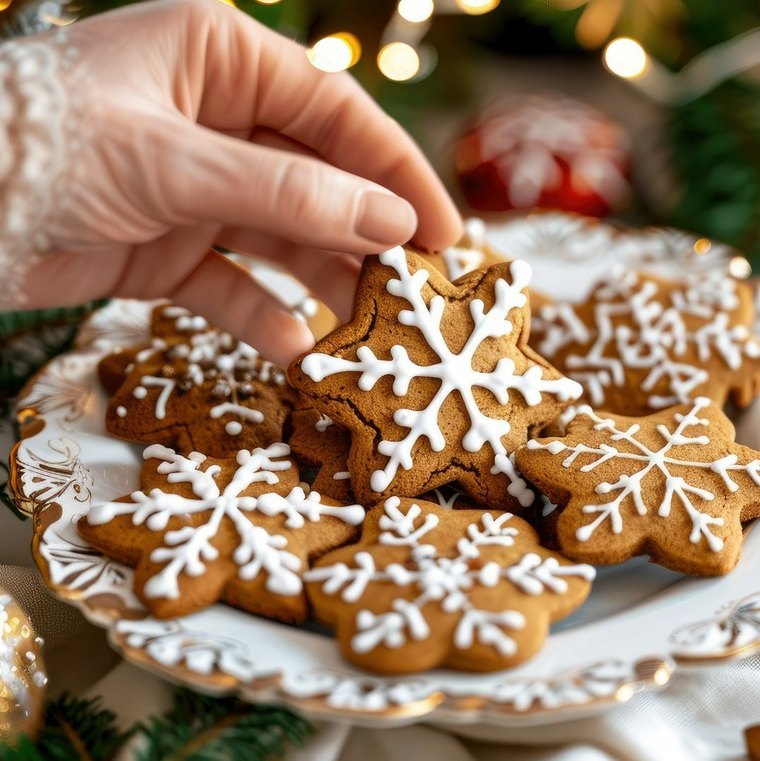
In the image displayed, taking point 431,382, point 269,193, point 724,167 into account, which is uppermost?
point 269,193

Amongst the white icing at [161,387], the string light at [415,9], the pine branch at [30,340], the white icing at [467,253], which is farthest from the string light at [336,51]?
the white icing at [161,387]

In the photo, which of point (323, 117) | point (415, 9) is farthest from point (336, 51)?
point (323, 117)

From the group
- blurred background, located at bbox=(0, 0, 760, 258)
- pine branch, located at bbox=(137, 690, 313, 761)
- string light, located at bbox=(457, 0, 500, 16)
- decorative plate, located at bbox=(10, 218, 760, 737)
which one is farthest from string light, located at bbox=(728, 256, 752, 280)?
pine branch, located at bbox=(137, 690, 313, 761)

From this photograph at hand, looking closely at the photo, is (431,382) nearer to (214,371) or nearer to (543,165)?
(214,371)

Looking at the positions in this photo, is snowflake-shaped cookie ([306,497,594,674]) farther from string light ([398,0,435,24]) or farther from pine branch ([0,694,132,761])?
string light ([398,0,435,24])

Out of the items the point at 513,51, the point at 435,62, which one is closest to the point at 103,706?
the point at 435,62

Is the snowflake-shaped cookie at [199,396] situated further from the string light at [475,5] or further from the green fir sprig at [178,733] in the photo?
the string light at [475,5]
